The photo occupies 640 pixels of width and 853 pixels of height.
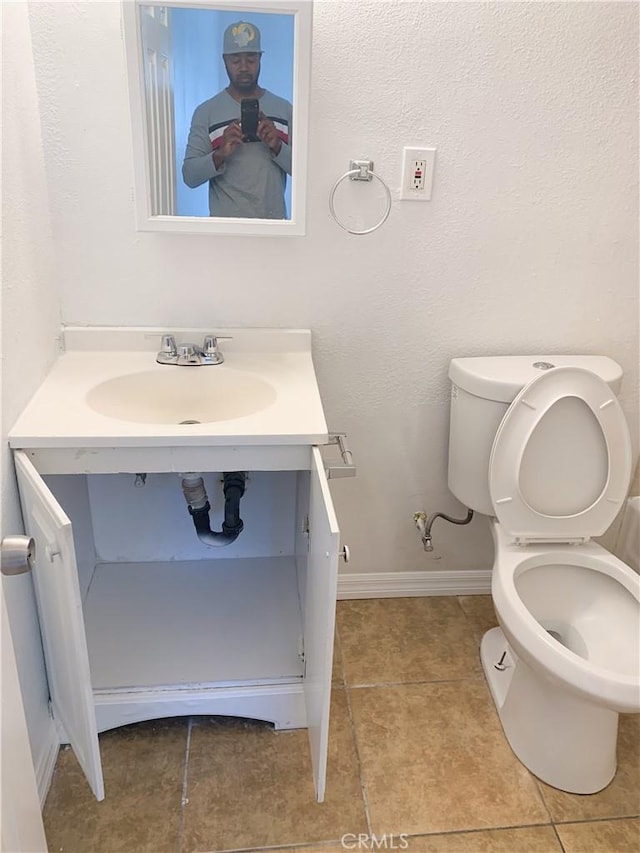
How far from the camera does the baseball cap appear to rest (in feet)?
4.16


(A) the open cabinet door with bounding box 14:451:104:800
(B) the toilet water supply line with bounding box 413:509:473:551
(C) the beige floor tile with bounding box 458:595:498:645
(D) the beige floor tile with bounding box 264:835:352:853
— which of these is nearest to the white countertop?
(A) the open cabinet door with bounding box 14:451:104:800

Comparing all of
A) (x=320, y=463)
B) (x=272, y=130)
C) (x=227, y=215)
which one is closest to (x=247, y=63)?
(x=272, y=130)

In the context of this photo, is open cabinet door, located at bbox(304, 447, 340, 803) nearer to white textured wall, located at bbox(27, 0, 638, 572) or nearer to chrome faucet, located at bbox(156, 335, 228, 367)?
chrome faucet, located at bbox(156, 335, 228, 367)

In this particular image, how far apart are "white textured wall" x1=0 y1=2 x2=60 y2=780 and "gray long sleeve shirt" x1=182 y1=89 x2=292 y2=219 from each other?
0.32 m

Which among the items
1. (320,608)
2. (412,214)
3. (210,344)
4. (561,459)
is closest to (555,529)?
(561,459)

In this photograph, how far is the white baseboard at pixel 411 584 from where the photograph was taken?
193cm

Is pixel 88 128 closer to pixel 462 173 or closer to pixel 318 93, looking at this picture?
pixel 318 93

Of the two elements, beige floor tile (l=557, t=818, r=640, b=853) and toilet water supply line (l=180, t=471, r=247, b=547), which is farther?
toilet water supply line (l=180, t=471, r=247, b=547)

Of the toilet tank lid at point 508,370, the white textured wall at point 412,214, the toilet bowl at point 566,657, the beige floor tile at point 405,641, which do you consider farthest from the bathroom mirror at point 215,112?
the beige floor tile at point 405,641

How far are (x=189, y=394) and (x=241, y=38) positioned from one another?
75 centimetres

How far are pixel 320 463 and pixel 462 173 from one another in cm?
82

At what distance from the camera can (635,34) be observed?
4.70 feet

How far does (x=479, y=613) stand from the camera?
6.26 feet

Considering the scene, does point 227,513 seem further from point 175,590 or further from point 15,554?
point 15,554
